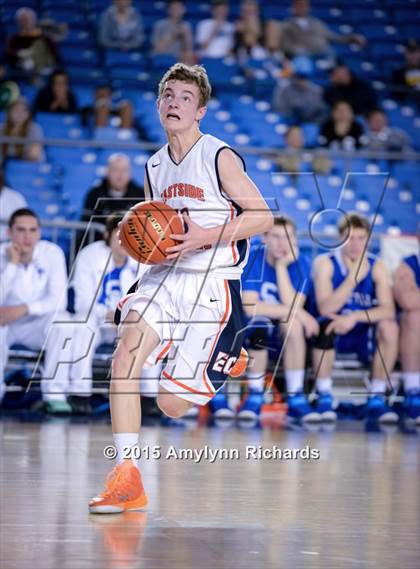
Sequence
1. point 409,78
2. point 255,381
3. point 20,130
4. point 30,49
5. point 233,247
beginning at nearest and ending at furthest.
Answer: point 233,247 → point 255,381 → point 20,130 → point 30,49 → point 409,78

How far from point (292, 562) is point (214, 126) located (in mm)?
11055

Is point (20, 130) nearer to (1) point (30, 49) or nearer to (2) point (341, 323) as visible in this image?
(1) point (30, 49)

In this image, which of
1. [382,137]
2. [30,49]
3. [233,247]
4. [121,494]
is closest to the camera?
[121,494]

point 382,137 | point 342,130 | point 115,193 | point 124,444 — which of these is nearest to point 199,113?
point 124,444

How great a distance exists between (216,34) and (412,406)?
787 centimetres

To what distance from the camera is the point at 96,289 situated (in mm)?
8688

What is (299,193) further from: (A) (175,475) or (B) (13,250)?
(A) (175,475)

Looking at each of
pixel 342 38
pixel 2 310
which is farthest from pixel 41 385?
pixel 342 38

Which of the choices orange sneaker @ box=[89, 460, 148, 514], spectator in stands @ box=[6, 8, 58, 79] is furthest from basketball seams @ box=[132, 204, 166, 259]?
spectator in stands @ box=[6, 8, 58, 79]

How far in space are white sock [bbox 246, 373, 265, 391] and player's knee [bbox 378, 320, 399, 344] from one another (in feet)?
3.49

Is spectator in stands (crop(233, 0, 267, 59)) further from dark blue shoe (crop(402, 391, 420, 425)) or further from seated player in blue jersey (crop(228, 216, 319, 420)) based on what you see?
dark blue shoe (crop(402, 391, 420, 425))

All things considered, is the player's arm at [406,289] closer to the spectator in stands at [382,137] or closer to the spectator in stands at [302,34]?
the spectator in stands at [382,137]

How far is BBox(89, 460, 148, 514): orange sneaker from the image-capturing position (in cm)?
444

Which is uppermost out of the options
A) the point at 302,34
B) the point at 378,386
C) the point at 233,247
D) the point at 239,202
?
the point at 302,34
